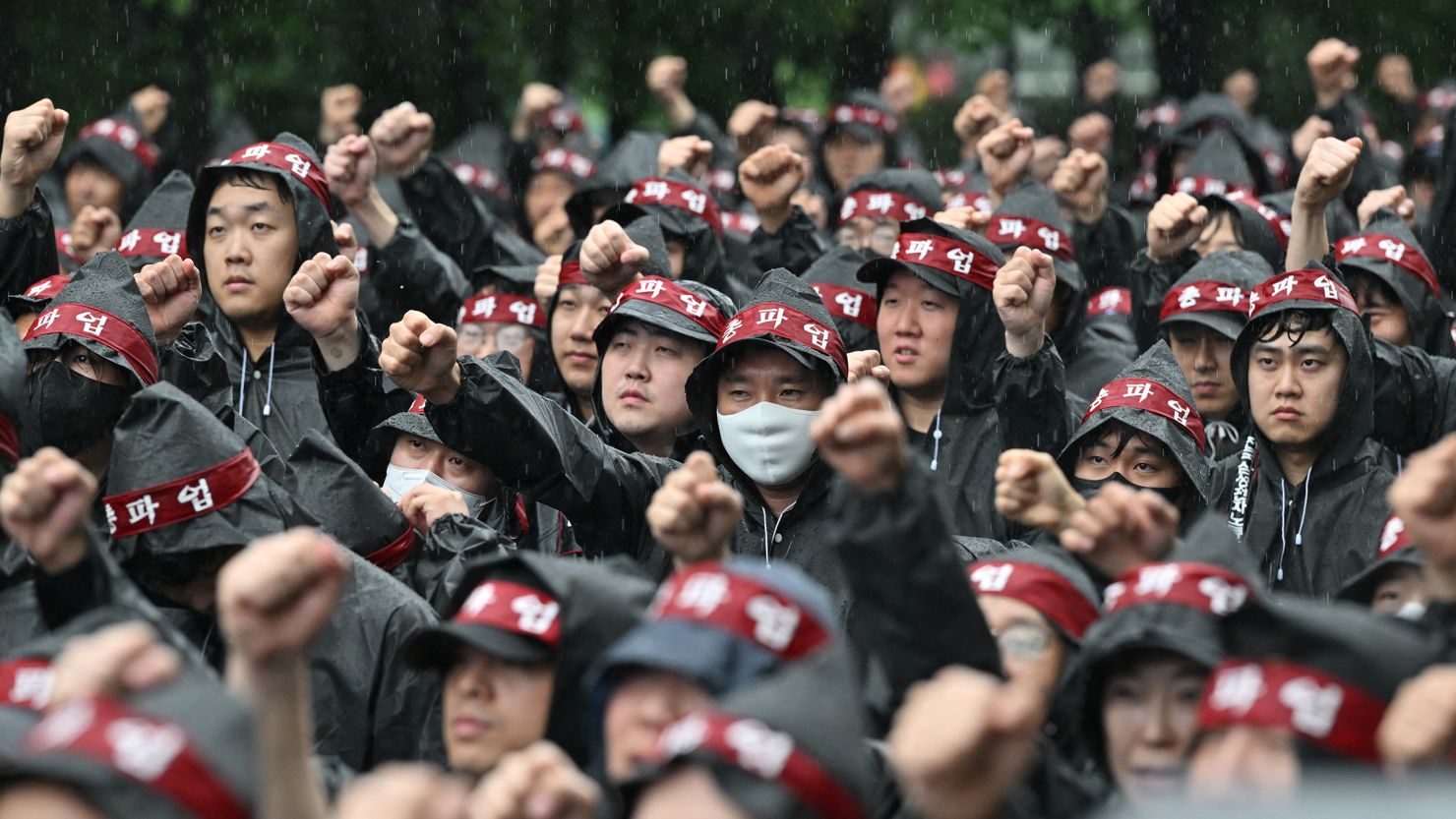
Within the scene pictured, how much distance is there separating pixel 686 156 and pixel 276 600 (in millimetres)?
6395

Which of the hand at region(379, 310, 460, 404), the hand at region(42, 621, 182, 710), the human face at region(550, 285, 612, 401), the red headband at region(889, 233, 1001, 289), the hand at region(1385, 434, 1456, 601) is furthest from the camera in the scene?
the human face at region(550, 285, 612, 401)

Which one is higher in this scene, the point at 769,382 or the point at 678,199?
the point at 678,199

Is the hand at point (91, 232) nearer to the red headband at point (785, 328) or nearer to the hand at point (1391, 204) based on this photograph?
the red headband at point (785, 328)

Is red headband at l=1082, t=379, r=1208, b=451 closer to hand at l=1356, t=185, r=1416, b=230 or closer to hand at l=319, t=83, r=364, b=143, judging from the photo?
hand at l=1356, t=185, r=1416, b=230

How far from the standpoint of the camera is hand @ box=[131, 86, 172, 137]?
13.1 metres

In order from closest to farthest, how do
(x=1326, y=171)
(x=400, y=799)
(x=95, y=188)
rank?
(x=400, y=799), (x=1326, y=171), (x=95, y=188)

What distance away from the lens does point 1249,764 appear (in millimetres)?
4574

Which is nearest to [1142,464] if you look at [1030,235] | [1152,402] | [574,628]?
[1152,402]

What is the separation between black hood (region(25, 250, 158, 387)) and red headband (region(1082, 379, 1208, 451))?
3.12 metres

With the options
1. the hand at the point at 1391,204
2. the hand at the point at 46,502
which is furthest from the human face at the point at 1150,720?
the hand at the point at 1391,204

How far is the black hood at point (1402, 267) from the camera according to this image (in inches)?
357

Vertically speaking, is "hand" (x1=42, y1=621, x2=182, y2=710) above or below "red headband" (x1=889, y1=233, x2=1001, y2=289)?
below

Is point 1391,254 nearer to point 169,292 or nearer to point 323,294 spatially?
point 323,294

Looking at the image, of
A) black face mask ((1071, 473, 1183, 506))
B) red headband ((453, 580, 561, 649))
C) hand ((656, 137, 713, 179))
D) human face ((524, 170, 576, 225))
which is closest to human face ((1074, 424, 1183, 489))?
black face mask ((1071, 473, 1183, 506))
